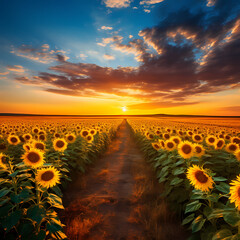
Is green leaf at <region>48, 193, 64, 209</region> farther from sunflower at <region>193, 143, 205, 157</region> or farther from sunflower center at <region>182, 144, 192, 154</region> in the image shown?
sunflower at <region>193, 143, 205, 157</region>

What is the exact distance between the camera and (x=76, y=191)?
6.59 m

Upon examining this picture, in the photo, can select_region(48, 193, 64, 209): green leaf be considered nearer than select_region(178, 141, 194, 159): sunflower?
Yes

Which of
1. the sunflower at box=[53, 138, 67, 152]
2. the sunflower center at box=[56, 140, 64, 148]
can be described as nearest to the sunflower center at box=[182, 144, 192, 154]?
the sunflower at box=[53, 138, 67, 152]

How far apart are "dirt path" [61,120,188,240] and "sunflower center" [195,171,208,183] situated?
2.09 m

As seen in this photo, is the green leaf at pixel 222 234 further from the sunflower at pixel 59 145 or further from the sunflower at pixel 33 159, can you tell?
the sunflower at pixel 59 145

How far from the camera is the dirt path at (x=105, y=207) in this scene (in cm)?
424

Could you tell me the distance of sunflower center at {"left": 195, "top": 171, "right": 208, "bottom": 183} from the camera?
10.2 ft

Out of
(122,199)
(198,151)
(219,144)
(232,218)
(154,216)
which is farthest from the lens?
(219,144)

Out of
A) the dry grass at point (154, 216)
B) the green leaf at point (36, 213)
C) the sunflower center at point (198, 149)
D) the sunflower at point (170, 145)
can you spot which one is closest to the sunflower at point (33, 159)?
the green leaf at point (36, 213)

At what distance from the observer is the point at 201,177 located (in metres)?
3.16

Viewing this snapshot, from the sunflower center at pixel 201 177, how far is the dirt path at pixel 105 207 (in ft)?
6.86

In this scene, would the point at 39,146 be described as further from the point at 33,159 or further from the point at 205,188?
the point at 205,188

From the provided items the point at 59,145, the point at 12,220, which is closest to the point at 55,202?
the point at 12,220

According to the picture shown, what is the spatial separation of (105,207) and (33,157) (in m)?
3.01
